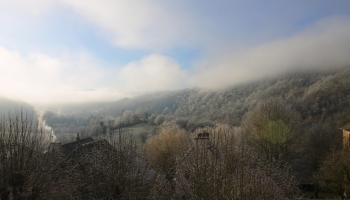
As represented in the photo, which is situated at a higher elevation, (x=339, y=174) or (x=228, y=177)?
(x=228, y=177)

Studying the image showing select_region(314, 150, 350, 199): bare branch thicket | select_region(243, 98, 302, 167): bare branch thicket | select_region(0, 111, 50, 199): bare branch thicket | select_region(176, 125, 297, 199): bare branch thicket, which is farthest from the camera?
select_region(243, 98, 302, 167): bare branch thicket

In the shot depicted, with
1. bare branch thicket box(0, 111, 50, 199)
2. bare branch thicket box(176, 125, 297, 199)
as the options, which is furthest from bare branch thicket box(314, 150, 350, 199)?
bare branch thicket box(0, 111, 50, 199)

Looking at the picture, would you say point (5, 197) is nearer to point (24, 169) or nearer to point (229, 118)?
point (24, 169)

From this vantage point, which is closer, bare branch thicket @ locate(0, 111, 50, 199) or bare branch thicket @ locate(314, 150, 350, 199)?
bare branch thicket @ locate(0, 111, 50, 199)

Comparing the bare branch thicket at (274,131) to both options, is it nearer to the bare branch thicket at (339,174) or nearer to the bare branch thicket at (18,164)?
the bare branch thicket at (339,174)

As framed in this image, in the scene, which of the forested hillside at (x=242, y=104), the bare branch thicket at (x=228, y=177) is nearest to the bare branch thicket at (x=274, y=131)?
the forested hillside at (x=242, y=104)

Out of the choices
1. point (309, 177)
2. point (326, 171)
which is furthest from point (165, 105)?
point (326, 171)

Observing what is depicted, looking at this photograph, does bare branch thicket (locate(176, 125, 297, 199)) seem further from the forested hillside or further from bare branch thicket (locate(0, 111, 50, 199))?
the forested hillside

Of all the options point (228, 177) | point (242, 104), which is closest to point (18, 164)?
point (228, 177)

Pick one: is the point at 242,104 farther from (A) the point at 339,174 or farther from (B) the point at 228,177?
(B) the point at 228,177

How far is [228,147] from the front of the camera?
8.69 meters

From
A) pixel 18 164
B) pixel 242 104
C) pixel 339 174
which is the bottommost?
pixel 339 174

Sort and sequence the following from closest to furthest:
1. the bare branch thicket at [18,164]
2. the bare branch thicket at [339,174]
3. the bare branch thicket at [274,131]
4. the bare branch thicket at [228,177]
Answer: the bare branch thicket at [228,177] → the bare branch thicket at [18,164] → the bare branch thicket at [339,174] → the bare branch thicket at [274,131]

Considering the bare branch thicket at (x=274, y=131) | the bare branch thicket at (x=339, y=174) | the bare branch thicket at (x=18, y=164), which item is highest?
the bare branch thicket at (x=18, y=164)
